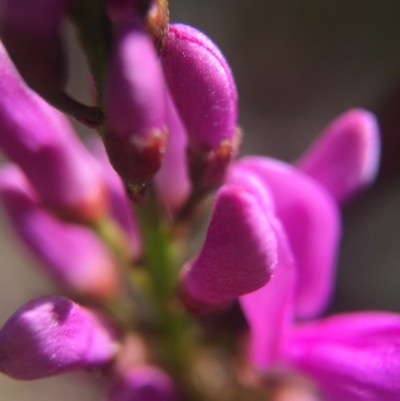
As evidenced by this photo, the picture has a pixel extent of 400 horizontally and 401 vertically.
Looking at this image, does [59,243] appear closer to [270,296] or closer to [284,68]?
[270,296]

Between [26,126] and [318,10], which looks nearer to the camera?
[26,126]

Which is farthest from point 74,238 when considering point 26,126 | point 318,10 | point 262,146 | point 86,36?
point 318,10

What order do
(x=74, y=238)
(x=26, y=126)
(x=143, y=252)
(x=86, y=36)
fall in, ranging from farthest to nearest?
(x=74, y=238), (x=143, y=252), (x=26, y=126), (x=86, y=36)

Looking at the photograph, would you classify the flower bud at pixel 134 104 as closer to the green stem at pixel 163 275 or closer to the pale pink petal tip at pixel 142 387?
the green stem at pixel 163 275

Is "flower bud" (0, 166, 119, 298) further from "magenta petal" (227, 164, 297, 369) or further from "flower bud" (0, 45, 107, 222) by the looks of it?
"magenta petal" (227, 164, 297, 369)

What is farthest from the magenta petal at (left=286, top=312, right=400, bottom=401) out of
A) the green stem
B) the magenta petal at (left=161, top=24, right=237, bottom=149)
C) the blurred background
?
the blurred background

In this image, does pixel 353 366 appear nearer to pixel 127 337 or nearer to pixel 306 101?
pixel 127 337

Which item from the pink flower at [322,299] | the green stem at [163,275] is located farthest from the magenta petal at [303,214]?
the green stem at [163,275]
